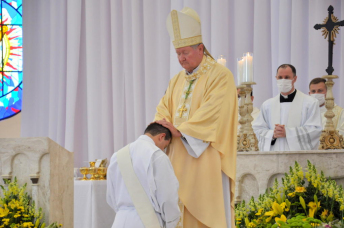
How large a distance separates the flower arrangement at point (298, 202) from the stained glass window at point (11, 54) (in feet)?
18.3

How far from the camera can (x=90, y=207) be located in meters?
5.67

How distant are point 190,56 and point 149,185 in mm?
1279

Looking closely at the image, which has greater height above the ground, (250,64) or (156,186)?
(250,64)

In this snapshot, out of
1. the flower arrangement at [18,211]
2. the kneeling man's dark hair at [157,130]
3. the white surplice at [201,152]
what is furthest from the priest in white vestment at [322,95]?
the flower arrangement at [18,211]

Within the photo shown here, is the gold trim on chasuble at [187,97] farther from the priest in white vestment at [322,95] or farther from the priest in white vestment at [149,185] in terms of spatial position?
the priest in white vestment at [322,95]

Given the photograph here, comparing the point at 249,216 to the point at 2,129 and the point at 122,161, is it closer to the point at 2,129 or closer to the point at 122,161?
the point at 122,161

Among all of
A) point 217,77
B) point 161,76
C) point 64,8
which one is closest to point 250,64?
point 217,77

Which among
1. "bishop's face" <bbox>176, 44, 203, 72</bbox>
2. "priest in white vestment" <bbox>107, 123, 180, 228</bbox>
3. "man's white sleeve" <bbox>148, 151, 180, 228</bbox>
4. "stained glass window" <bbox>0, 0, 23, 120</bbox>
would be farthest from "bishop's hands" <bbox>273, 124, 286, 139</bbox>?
"stained glass window" <bbox>0, 0, 23, 120</bbox>

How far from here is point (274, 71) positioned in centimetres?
688

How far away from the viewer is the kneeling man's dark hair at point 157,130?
3.27 m

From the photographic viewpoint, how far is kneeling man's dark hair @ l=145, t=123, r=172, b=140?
3.27 metres

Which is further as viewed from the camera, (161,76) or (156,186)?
(161,76)

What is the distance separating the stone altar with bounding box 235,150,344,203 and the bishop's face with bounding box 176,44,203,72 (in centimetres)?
98

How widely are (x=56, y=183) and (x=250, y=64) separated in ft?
6.52
